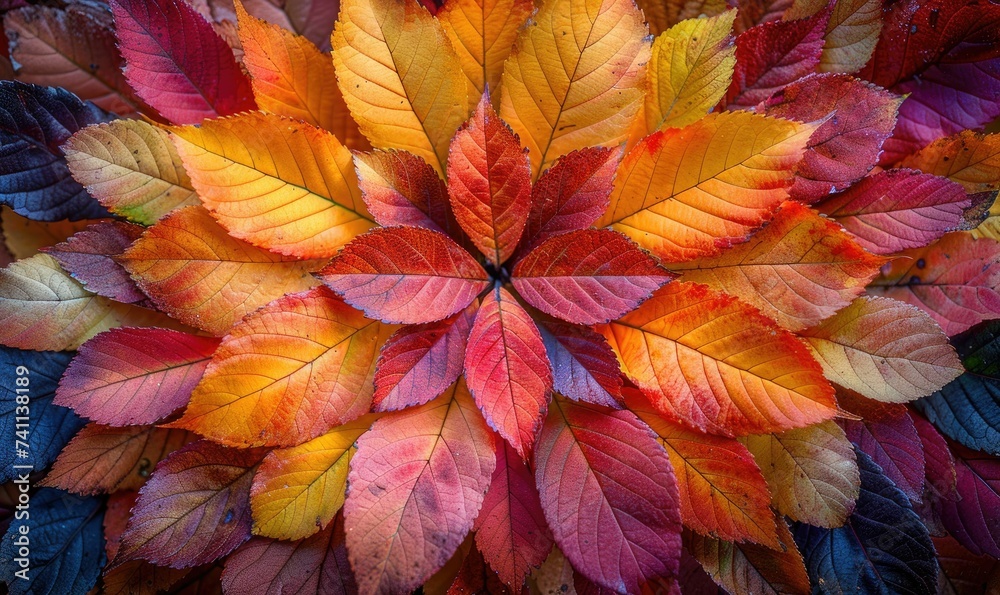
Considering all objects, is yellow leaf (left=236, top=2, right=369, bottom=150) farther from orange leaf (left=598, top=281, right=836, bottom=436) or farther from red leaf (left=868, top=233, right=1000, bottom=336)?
red leaf (left=868, top=233, right=1000, bottom=336)

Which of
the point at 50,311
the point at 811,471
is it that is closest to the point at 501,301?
the point at 811,471

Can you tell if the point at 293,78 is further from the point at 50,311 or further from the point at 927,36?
the point at 927,36

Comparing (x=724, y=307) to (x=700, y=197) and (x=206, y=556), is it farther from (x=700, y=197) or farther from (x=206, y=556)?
(x=206, y=556)

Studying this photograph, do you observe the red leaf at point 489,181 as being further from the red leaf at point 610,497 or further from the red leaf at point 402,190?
the red leaf at point 610,497

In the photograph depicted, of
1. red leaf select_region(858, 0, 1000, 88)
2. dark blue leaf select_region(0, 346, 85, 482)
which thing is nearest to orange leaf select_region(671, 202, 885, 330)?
red leaf select_region(858, 0, 1000, 88)

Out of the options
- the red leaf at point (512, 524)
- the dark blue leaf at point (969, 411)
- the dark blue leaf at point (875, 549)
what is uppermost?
the dark blue leaf at point (969, 411)

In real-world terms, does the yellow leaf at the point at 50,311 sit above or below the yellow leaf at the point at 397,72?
below

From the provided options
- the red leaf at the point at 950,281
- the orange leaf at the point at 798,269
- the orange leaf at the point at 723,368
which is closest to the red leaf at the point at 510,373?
the orange leaf at the point at 723,368
